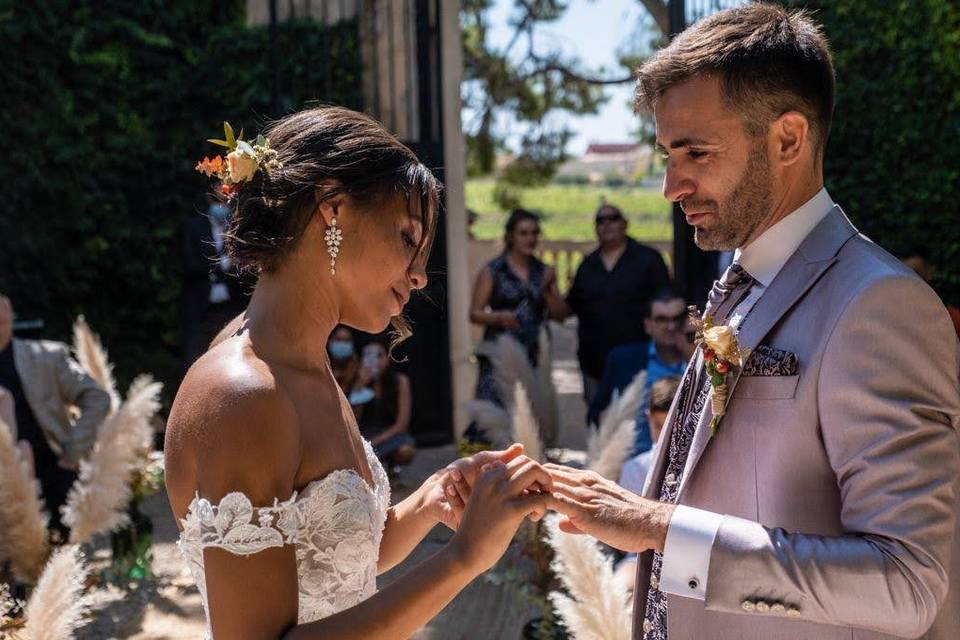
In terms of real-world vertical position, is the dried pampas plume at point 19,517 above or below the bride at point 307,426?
below

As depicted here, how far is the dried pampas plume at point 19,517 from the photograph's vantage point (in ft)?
13.6

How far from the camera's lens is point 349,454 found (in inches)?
83.7

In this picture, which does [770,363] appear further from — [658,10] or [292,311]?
Result: [658,10]

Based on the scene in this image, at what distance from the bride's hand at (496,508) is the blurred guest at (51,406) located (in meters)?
4.05

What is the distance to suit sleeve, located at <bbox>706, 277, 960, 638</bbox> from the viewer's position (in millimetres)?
1709

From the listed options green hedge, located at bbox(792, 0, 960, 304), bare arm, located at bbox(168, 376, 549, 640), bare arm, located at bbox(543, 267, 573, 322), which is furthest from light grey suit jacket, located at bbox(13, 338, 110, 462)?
green hedge, located at bbox(792, 0, 960, 304)

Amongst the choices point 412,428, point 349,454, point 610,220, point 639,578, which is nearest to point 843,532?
point 639,578

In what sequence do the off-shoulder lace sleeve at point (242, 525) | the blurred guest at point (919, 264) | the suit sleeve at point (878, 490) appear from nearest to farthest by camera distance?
the suit sleeve at point (878, 490) < the off-shoulder lace sleeve at point (242, 525) < the blurred guest at point (919, 264)

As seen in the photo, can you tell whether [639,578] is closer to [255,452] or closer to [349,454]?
[349,454]

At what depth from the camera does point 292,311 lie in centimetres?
212

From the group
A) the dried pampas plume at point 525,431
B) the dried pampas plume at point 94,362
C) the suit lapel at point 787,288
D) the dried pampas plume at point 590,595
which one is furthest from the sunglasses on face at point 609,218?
the suit lapel at point 787,288

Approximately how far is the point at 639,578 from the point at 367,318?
78 cm

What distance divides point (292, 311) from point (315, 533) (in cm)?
44

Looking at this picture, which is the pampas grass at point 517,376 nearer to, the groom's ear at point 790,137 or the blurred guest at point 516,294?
the blurred guest at point 516,294
